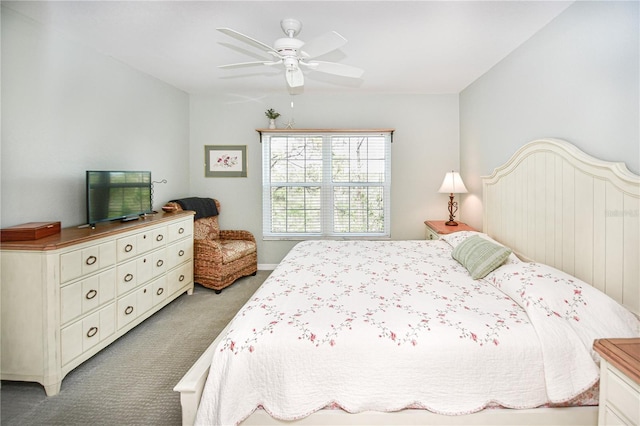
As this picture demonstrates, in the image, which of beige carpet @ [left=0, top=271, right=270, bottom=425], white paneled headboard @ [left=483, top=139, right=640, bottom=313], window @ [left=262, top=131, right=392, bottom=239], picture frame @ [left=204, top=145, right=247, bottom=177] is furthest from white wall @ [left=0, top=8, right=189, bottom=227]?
white paneled headboard @ [left=483, top=139, right=640, bottom=313]

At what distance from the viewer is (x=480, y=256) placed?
7.07 feet

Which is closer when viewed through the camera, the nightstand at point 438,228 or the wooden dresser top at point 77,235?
the wooden dresser top at point 77,235

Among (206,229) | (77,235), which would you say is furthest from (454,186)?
(77,235)

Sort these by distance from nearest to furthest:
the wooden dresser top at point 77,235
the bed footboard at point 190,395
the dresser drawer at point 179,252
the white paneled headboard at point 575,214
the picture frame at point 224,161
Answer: the bed footboard at point 190,395
the white paneled headboard at point 575,214
the wooden dresser top at point 77,235
the dresser drawer at point 179,252
the picture frame at point 224,161

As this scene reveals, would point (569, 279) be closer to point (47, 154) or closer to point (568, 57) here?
point (568, 57)

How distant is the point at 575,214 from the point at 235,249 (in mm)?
3320

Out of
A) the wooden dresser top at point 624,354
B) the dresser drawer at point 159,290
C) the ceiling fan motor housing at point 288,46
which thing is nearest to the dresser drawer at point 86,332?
the dresser drawer at point 159,290

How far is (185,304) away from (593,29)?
161 inches

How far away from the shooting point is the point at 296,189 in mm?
4324

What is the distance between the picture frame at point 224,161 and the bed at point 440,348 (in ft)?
9.44

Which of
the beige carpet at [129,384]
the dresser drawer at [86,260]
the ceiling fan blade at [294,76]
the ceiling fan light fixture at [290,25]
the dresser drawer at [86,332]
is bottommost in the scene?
the beige carpet at [129,384]

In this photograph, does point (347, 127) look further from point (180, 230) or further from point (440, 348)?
point (440, 348)

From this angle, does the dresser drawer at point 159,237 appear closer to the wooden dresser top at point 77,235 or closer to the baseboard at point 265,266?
the wooden dresser top at point 77,235

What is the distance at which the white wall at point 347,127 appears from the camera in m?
4.18
